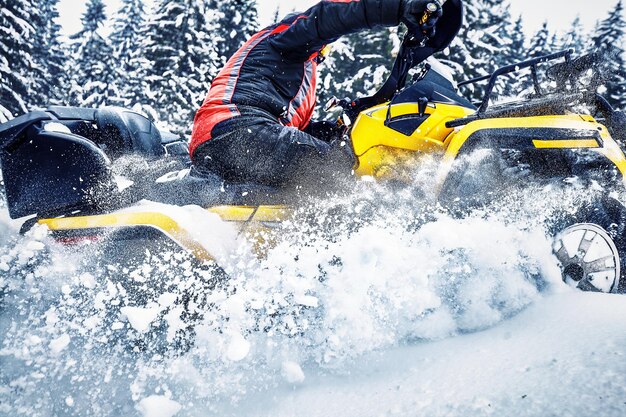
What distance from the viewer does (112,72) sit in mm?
24562

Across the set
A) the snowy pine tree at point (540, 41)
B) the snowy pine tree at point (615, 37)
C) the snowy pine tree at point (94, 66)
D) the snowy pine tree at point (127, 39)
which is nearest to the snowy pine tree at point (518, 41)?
the snowy pine tree at point (540, 41)

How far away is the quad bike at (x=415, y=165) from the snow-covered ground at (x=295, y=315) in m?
0.13

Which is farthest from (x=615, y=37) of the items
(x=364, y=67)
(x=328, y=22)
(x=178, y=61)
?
(x=328, y=22)

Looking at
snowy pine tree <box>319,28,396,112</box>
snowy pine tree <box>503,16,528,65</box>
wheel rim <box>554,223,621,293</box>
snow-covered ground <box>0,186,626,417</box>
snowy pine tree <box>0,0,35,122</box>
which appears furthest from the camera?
snowy pine tree <box>503,16,528,65</box>

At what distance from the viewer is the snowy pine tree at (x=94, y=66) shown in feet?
75.9

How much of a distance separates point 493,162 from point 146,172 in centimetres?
208

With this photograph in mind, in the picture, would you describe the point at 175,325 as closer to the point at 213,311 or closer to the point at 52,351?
the point at 213,311

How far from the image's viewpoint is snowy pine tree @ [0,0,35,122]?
55.4 ft

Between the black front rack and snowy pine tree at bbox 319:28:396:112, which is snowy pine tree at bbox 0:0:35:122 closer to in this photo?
snowy pine tree at bbox 319:28:396:112

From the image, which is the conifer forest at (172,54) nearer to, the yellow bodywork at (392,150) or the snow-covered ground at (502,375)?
the yellow bodywork at (392,150)

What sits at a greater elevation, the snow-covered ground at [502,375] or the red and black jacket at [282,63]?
the red and black jacket at [282,63]

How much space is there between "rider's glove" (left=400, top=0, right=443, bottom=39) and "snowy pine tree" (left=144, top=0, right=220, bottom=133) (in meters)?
18.2

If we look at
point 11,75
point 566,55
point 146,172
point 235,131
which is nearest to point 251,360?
point 235,131

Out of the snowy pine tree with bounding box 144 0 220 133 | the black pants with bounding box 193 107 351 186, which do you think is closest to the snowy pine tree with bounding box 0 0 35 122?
the snowy pine tree with bounding box 144 0 220 133
